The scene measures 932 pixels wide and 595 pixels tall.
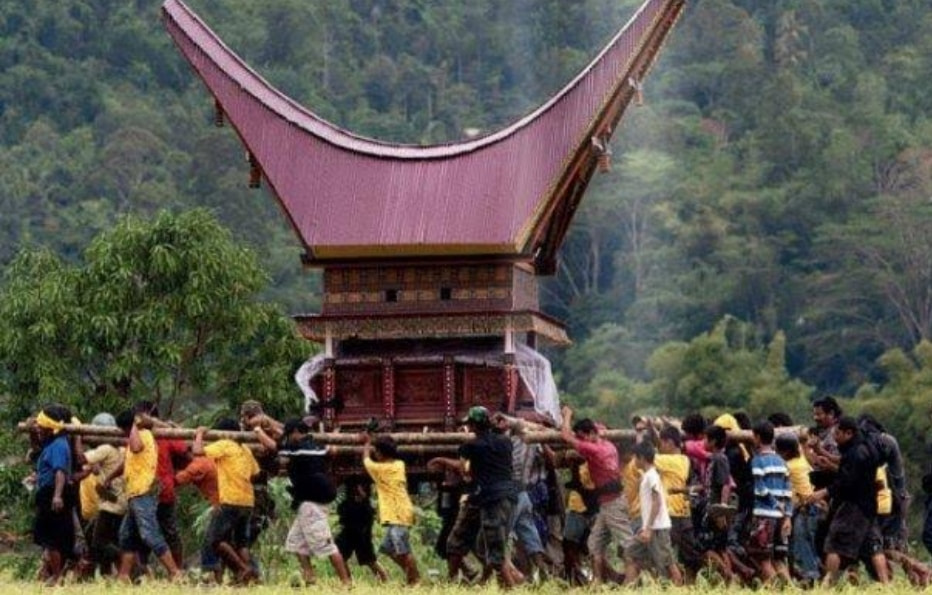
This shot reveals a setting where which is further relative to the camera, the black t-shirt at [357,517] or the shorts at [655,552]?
the black t-shirt at [357,517]

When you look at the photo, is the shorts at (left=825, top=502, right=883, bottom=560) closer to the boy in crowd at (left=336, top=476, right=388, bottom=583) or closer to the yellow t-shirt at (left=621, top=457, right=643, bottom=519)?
the yellow t-shirt at (left=621, top=457, right=643, bottom=519)

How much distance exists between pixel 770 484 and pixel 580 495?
165 centimetres

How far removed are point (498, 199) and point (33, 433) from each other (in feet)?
24.5

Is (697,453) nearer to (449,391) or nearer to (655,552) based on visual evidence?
(655,552)

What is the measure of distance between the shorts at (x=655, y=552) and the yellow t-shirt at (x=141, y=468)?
11.1 ft

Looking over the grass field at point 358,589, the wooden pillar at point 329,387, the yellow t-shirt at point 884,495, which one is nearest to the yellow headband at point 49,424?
the grass field at point 358,589

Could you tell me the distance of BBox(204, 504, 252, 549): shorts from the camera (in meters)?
20.2

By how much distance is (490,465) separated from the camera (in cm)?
1955

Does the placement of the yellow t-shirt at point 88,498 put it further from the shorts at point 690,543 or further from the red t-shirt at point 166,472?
the shorts at point 690,543

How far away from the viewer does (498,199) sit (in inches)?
1074

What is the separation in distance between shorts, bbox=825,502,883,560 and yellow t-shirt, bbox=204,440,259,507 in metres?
4.15

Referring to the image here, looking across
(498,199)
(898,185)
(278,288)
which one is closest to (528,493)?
(498,199)

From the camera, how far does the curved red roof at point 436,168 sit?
89.1 feet

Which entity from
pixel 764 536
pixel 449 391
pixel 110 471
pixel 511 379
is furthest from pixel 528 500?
pixel 449 391
